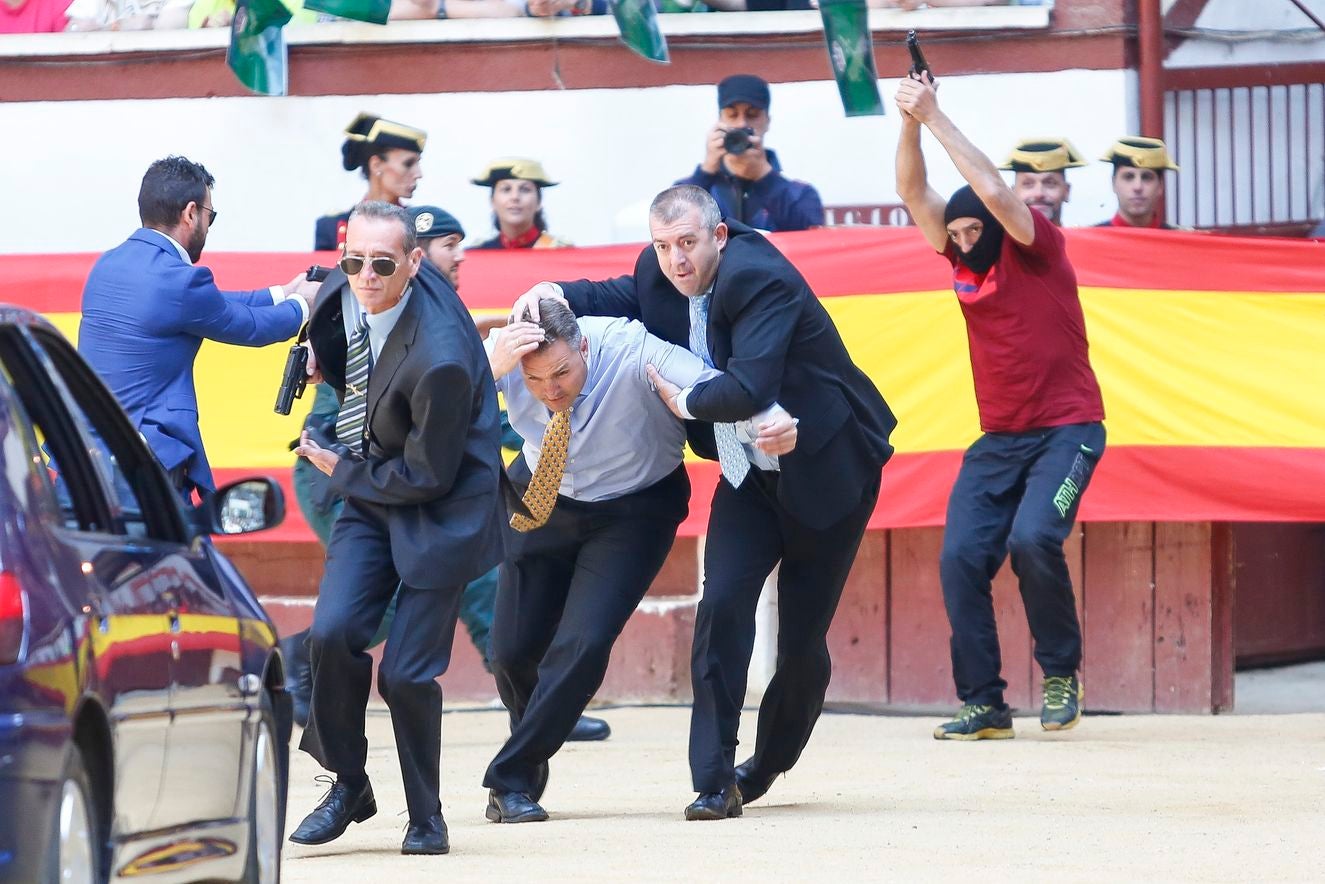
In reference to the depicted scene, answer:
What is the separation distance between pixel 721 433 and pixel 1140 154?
3873 millimetres

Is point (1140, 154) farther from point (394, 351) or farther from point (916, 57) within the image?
point (394, 351)

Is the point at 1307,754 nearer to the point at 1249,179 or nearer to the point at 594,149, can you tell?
the point at 1249,179

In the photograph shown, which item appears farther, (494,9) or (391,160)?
(494,9)

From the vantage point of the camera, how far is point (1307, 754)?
8.74m

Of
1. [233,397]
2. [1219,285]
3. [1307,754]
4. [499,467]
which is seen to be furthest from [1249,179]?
[499,467]

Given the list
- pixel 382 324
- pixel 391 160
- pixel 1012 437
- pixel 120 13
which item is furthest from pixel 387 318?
pixel 120 13

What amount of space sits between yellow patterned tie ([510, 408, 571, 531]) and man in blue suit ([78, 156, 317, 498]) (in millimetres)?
1312

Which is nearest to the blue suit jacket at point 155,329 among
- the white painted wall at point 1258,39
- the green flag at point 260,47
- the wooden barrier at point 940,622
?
the wooden barrier at point 940,622

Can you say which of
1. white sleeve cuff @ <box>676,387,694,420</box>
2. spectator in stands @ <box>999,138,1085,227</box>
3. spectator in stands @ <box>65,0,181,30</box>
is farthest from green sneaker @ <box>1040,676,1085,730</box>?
spectator in stands @ <box>65,0,181,30</box>

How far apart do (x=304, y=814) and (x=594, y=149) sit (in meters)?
5.12

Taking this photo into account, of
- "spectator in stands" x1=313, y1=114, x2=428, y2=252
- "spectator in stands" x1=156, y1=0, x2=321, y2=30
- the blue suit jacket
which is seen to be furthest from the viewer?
"spectator in stands" x1=156, y1=0, x2=321, y2=30

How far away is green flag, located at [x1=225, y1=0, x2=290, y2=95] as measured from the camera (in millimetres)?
11734

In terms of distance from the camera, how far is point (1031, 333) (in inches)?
360

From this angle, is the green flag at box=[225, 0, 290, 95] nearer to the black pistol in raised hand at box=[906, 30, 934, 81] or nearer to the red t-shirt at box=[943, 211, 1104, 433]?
the red t-shirt at box=[943, 211, 1104, 433]
